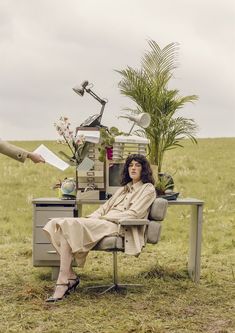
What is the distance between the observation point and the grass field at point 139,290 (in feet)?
17.9

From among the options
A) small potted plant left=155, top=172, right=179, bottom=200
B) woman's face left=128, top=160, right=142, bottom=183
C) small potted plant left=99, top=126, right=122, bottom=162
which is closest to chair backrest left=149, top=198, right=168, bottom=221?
woman's face left=128, top=160, right=142, bottom=183

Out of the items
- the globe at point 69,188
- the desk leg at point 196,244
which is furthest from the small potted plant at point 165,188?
the globe at point 69,188

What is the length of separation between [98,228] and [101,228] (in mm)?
29

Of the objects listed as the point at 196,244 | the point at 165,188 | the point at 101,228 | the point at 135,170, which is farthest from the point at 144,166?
the point at 196,244

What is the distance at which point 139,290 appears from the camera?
22.2 feet

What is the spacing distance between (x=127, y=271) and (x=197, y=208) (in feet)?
3.97

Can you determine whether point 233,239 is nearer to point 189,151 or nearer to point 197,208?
point 197,208

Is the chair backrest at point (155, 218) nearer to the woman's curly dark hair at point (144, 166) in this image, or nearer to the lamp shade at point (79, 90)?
the woman's curly dark hair at point (144, 166)

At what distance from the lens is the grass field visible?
5461 mm

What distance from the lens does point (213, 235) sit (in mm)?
10750

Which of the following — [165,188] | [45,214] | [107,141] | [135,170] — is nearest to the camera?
[135,170]

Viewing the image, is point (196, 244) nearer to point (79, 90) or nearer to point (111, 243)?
point (111, 243)

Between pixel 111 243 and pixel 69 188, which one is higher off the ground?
pixel 69 188

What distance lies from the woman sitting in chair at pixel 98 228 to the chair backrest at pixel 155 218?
55 millimetres
